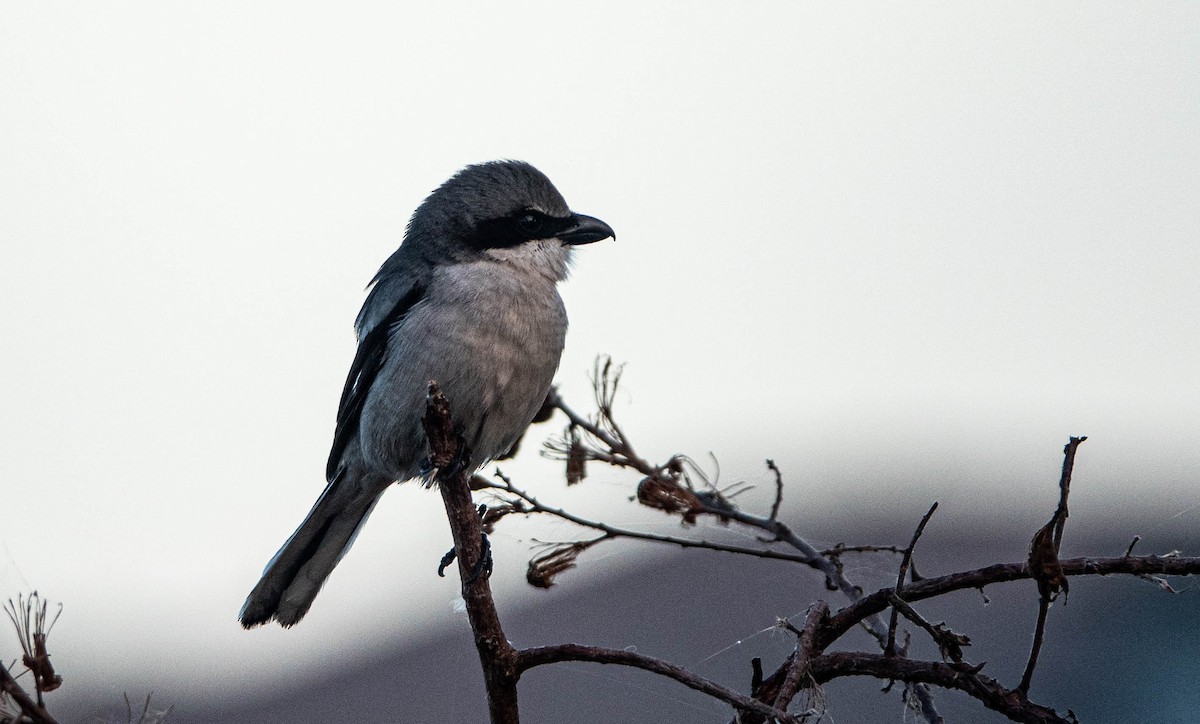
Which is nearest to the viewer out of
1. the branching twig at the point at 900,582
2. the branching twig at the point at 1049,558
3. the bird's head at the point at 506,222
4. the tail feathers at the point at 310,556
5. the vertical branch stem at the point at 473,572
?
the branching twig at the point at 1049,558

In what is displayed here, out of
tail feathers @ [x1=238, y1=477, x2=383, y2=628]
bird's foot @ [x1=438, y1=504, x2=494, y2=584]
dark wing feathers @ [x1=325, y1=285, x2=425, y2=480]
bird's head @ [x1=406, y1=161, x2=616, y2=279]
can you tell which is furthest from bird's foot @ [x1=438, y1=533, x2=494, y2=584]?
bird's head @ [x1=406, y1=161, x2=616, y2=279]

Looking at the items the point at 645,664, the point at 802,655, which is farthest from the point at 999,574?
the point at 645,664

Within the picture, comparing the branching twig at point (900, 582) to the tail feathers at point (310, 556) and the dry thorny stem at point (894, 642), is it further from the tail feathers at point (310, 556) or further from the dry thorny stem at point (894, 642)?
the tail feathers at point (310, 556)

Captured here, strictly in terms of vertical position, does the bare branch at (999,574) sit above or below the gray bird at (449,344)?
below

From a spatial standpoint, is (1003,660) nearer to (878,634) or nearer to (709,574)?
(878,634)

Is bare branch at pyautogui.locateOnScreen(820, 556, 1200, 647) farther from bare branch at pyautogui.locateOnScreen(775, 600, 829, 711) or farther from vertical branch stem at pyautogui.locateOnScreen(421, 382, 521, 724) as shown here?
vertical branch stem at pyautogui.locateOnScreen(421, 382, 521, 724)

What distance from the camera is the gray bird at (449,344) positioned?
163 inches

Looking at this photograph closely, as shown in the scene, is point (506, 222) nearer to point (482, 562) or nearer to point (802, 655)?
point (482, 562)

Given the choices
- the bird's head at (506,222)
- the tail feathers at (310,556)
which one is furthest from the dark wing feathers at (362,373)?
the bird's head at (506,222)

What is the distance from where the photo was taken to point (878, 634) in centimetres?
229

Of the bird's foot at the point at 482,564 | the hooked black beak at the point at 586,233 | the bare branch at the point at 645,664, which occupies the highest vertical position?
the hooked black beak at the point at 586,233

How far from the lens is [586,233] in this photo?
4.88 m

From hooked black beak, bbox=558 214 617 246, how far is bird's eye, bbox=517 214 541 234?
4.3 inches

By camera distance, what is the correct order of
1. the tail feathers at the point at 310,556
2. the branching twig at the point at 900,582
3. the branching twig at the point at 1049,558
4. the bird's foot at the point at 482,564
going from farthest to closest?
the tail feathers at the point at 310,556 < the bird's foot at the point at 482,564 < the branching twig at the point at 900,582 < the branching twig at the point at 1049,558
